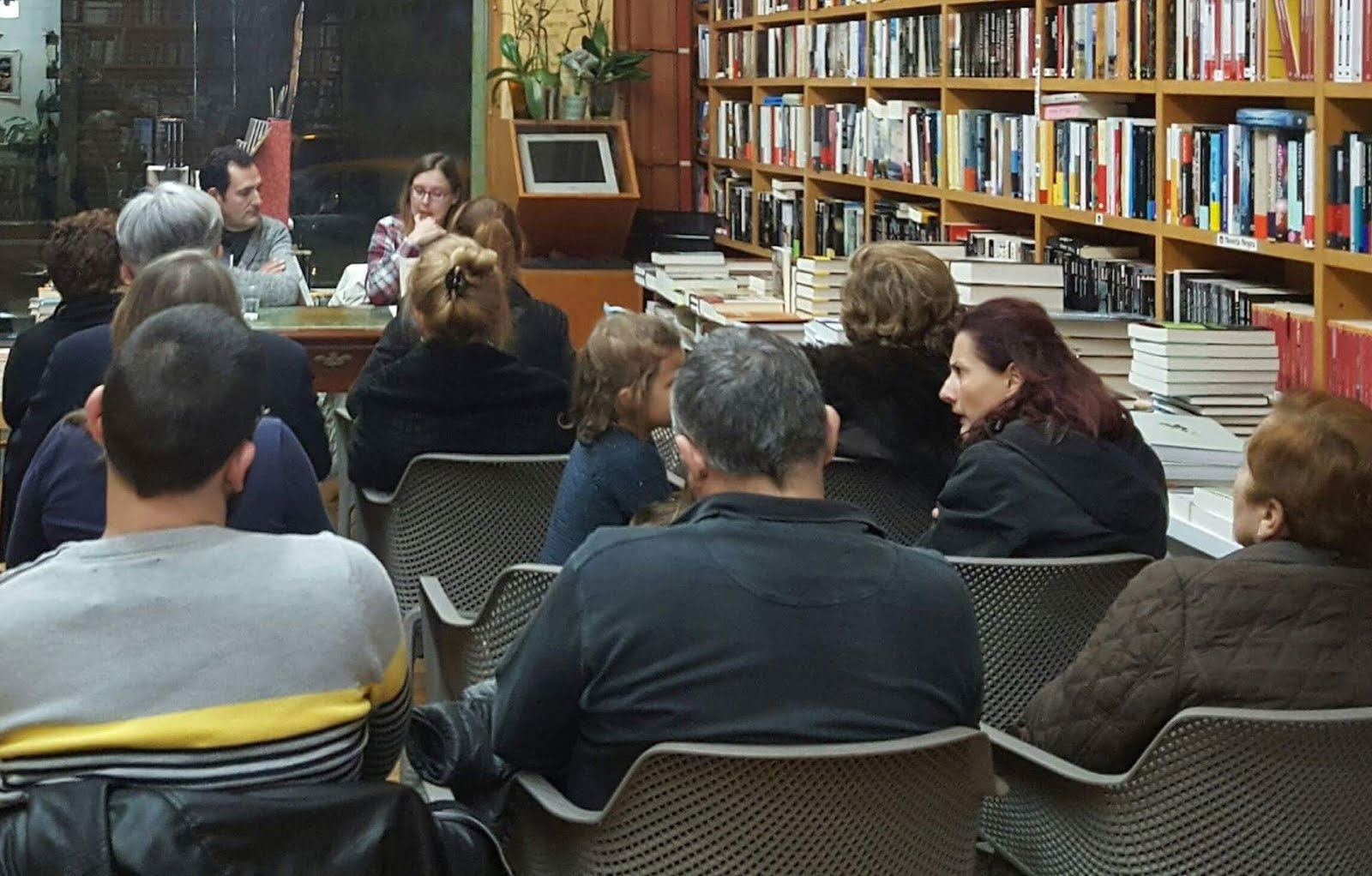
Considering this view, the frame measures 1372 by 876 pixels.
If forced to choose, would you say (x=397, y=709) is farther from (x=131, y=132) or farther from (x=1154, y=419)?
(x=131, y=132)

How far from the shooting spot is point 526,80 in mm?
9305

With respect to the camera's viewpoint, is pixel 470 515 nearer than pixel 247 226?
Yes

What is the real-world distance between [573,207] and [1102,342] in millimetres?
4370

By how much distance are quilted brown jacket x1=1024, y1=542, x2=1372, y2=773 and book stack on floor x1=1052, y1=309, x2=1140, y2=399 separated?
2473 millimetres

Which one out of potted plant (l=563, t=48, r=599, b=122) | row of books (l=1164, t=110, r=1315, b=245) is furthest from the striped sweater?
potted plant (l=563, t=48, r=599, b=122)

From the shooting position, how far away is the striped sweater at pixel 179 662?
75.7 inches

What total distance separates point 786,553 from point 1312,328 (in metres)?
2.55

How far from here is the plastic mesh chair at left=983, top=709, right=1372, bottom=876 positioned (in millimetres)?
2236

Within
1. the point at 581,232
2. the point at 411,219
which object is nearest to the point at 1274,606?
the point at 411,219

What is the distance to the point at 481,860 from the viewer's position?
6.52 ft

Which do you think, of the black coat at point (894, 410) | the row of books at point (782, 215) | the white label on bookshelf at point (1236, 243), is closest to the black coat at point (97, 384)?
the black coat at point (894, 410)

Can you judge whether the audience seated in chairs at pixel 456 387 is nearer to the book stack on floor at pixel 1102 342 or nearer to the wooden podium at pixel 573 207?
the book stack on floor at pixel 1102 342

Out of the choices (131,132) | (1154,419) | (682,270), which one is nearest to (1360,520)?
(1154,419)

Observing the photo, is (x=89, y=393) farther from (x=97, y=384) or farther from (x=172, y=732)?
(x=172, y=732)
